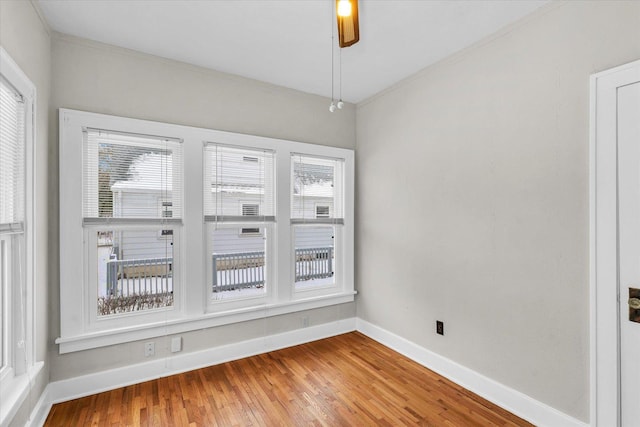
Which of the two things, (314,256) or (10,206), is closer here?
(10,206)

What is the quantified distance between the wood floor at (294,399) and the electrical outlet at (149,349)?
0.22 meters

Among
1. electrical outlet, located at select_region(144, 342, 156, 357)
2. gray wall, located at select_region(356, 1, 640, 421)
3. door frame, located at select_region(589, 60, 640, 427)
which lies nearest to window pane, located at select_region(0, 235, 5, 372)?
electrical outlet, located at select_region(144, 342, 156, 357)

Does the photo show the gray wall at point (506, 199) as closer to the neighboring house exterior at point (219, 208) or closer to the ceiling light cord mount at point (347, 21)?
the neighboring house exterior at point (219, 208)

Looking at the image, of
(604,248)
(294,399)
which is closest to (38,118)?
(294,399)

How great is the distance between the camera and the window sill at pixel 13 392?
1.56 m

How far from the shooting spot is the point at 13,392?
1711 mm

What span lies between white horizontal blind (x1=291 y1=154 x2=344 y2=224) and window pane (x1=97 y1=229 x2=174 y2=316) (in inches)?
51.7

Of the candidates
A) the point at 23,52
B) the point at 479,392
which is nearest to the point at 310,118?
the point at 23,52

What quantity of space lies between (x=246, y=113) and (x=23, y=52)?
5.32ft

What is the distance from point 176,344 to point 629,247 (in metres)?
3.25

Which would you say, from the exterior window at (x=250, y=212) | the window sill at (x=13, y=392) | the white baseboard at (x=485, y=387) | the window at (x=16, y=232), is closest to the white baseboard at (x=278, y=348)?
the white baseboard at (x=485, y=387)

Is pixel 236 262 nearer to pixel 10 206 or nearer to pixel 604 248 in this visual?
pixel 10 206

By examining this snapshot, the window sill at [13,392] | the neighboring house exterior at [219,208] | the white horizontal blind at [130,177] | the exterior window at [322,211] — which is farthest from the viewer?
the exterior window at [322,211]

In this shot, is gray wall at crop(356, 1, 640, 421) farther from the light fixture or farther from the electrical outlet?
the electrical outlet
